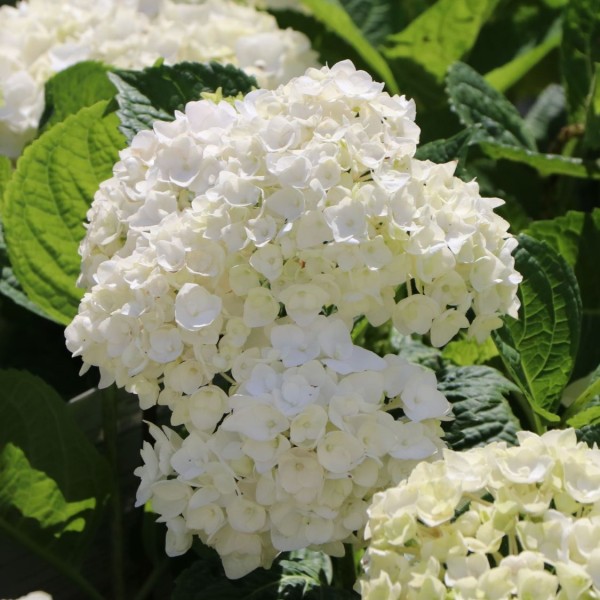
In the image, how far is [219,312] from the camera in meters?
0.76

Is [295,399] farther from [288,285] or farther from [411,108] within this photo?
[411,108]

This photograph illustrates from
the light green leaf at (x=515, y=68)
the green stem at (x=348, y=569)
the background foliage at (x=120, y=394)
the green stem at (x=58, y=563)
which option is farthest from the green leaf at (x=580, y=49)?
the green stem at (x=58, y=563)

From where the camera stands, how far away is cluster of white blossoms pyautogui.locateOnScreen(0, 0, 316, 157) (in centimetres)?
129

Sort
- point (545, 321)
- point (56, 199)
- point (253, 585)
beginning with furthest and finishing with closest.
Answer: point (56, 199) → point (545, 321) → point (253, 585)

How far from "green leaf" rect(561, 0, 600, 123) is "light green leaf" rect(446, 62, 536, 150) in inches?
3.7

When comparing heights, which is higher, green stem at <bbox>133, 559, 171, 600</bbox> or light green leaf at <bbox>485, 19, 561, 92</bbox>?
light green leaf at <bbox>485, 19, 561, 92</bbox>

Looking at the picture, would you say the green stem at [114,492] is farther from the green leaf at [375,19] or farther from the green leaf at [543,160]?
the green leaf at [375,19]

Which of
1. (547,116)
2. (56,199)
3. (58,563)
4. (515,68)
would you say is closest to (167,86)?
(56,199)

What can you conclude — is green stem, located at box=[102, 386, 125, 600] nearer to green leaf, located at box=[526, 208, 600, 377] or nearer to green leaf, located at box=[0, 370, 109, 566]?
green leaf, located at box=[0, 370, 109, 566]

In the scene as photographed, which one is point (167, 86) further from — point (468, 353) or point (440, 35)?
point (440, 35)

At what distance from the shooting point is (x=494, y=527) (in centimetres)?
67

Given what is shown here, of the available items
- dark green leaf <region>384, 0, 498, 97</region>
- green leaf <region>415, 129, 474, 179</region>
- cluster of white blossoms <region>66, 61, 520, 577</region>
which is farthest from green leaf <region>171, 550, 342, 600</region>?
→ dark green leaf <region>384, 0, 498, 97</region>

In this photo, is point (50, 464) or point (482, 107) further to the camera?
point (482, 107)

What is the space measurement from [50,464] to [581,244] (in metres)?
0.64
